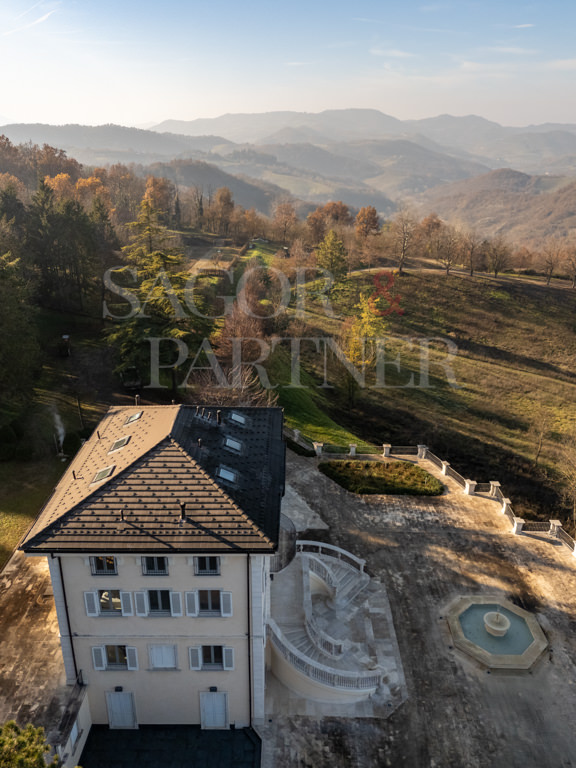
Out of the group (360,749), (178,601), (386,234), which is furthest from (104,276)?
(386,234)

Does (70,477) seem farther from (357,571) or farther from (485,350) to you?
(485,350)

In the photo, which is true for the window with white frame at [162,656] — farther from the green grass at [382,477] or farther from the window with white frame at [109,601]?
the green grass at [382,477]

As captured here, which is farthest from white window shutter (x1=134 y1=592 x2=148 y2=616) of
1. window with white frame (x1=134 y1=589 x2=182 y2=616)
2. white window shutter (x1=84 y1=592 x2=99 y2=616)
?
white window shutter (x1=84 y1=592 x2=99 y2=616)

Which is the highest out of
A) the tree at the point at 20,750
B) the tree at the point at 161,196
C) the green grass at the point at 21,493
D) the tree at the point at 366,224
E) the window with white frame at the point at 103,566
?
the tree at the point at 161,196

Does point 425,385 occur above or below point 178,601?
below

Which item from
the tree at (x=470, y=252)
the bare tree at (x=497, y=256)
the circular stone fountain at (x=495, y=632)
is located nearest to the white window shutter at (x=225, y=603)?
the circular stone fountain at (x=495, y=632)

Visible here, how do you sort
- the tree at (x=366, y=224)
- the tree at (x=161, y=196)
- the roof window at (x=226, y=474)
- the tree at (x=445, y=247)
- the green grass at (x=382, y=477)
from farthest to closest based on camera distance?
the tree at (x=161, y=196), the tree at (x=366, y=224), the tree at (x=445, y=247), the green grass at (x=382, y=477), the roof window at (x=226, y=474)
